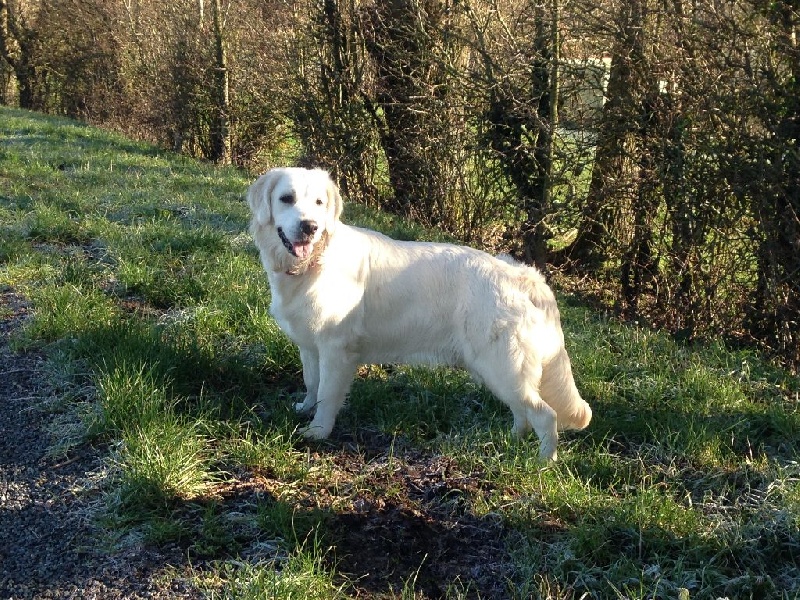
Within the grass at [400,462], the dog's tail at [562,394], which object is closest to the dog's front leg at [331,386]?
the grass at [400,462]

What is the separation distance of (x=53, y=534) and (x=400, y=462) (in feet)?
5.22

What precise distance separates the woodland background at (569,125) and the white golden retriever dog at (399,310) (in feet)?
10.8

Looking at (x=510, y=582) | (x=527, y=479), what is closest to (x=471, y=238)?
(x=527, y=479)

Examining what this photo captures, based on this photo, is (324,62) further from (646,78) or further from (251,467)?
(251,467)

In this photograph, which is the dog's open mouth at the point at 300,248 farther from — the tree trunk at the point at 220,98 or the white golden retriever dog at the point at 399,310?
the tree trunk at the point at 220,98

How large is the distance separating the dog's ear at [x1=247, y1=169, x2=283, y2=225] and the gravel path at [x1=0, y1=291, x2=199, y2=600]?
4.80ft

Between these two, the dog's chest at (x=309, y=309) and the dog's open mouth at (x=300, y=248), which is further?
the dog's chest at (x=309, y=309)

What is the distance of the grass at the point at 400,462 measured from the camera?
2844mm

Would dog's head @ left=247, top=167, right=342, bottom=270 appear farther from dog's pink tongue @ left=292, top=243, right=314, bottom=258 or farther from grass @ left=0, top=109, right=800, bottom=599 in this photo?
grass @ left=0, top=109, right=800, bottom=599

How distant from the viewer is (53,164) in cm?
1022

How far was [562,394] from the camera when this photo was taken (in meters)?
3.80

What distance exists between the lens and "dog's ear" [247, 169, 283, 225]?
12.8 feet

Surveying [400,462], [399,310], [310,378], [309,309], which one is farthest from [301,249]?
[400,462]

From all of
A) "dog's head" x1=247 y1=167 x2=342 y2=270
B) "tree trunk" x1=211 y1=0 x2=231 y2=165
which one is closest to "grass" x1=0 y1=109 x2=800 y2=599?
"dog's head" x1=247 y1=167 x2=342 y2=270
